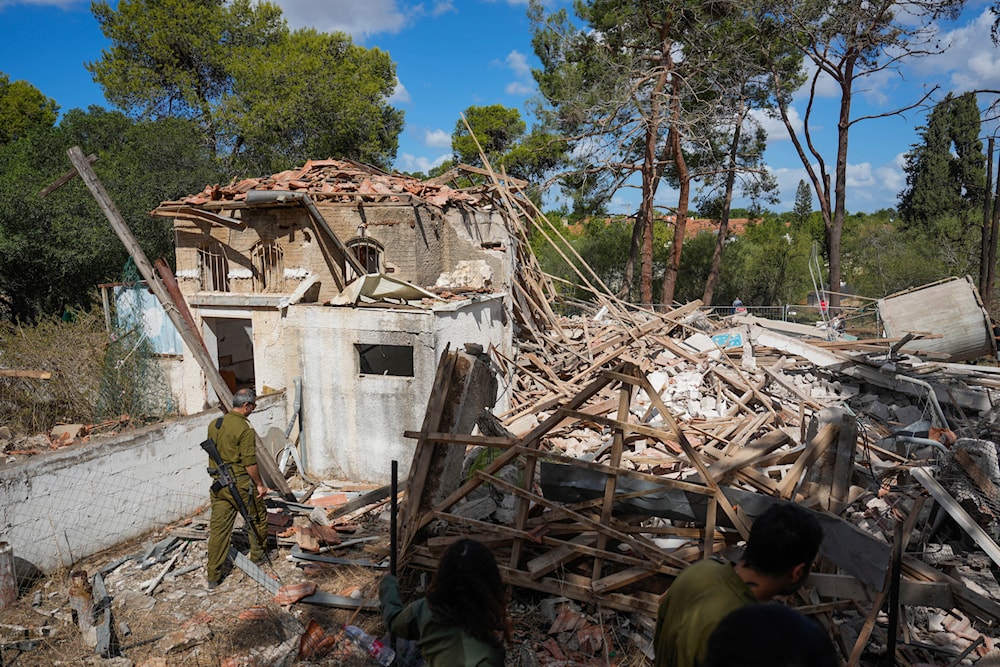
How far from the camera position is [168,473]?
8188 mm

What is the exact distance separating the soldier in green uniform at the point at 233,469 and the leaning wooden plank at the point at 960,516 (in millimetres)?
6415

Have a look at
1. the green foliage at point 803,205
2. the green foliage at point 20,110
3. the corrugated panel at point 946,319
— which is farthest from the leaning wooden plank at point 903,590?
the green foliage at point 803,205

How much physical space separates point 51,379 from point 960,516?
13.9 metres

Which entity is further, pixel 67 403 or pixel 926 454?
pixel 67 403

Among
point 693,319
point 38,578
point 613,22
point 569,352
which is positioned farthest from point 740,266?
point 38,578

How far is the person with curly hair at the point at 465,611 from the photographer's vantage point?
2.23 m

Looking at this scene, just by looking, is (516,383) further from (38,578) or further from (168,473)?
(38,578)

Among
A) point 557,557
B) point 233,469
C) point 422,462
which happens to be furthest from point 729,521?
point 233,469

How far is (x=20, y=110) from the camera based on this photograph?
1011 inches

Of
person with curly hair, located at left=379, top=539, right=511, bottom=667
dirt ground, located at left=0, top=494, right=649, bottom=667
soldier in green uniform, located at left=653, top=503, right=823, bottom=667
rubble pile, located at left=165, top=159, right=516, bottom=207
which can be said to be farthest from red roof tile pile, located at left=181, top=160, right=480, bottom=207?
soldier in green uniform, located at left=653, top=503, right=823, bottom=667

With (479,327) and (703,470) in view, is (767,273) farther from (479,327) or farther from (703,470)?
(703,470)

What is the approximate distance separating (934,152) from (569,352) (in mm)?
33733

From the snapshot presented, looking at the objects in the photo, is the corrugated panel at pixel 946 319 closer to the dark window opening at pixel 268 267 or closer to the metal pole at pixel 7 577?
the dark window opening at pixel 268 267

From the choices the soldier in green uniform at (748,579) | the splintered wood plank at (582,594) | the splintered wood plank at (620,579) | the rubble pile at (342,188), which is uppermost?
the rubble pile at (342,188)
